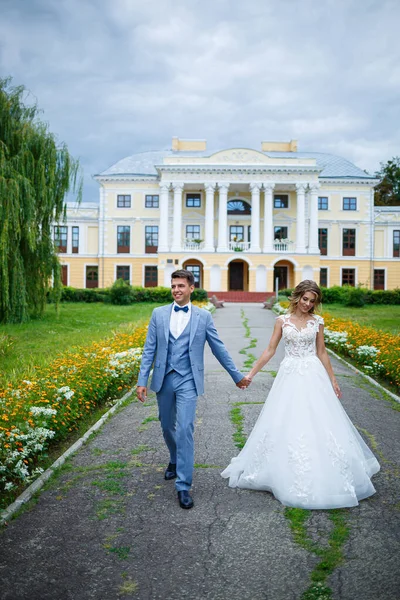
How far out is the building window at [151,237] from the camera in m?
51.5

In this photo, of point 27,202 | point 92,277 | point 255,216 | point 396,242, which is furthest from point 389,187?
point 27,202

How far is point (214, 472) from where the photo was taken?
218 inches

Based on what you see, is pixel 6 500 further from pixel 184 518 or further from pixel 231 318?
pixel 231 318

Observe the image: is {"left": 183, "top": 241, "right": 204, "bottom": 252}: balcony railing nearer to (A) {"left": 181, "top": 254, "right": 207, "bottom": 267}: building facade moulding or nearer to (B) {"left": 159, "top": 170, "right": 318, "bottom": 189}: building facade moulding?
(A) {"left": 181, "top": 254, "right": 207, "bottom": 267}: building facade moulding

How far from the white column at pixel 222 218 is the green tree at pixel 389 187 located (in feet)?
84.5

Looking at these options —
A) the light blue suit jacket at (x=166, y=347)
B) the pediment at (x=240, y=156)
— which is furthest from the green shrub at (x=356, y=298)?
the light blue suit jacket at (x=166, y=347)

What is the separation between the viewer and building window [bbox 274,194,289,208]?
51.0 m

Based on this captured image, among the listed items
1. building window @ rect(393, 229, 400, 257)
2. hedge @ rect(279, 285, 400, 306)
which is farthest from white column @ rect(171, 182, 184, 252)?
building window @ rect(393, 229, 400, 257)

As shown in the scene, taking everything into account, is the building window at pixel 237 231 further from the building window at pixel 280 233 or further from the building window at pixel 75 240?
the building window at pixel 75 240

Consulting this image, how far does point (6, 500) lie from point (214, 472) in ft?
6.53

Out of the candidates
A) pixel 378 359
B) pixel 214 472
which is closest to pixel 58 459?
pixel 214 472

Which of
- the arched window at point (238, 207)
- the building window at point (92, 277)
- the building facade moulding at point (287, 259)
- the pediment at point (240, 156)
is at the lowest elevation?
the building window at point (92, 277)

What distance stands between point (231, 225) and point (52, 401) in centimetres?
4503

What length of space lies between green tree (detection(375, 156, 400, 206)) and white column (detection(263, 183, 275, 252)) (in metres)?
22.5
